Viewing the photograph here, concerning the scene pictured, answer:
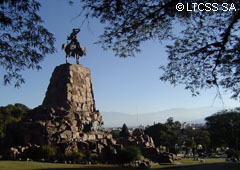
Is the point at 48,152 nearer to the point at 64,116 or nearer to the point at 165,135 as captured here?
the point at 64,116

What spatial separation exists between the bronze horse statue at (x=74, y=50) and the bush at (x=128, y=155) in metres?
15.3

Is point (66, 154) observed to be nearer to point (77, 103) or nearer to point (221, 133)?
point (77, 103)

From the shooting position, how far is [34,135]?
23.0 meters

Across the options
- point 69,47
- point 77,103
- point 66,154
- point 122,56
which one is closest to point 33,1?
point 122,56

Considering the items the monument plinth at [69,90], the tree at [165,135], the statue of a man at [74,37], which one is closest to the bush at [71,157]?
the monument plinth at [69,90]

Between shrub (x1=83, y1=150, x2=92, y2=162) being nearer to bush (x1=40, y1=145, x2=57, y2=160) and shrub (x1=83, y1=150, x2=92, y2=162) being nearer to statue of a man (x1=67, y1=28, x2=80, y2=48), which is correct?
bush (x1=40, y1=145, x2=57, y2=160)

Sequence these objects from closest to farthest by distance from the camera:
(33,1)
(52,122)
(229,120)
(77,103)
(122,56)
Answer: (33,1) < (122,56) < (52,122) < (77,103) < (229,120)

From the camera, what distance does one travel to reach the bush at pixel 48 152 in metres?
19.5

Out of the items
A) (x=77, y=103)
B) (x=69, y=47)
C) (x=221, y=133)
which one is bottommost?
(x=221, y=133)

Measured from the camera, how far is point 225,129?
52750 millimetres

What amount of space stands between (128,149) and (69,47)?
1617cm

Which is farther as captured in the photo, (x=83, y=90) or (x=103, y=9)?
(x=83, y=90)

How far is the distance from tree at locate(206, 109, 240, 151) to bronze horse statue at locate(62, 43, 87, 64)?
34186 millimetres

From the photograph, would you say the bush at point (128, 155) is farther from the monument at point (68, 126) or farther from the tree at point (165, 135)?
the tree at point (165, 135)
